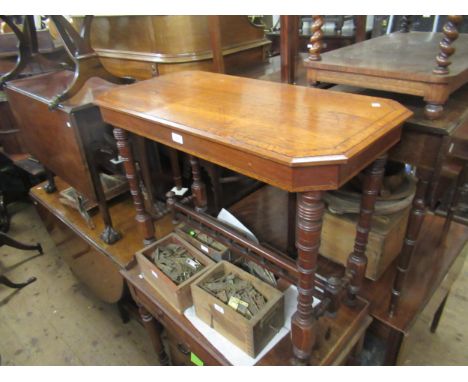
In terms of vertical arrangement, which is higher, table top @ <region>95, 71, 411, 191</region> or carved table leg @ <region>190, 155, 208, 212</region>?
table top @ <region>95, 71, 411, 191</region>

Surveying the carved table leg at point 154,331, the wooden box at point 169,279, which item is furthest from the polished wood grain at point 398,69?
the carved table leg at point 154,331

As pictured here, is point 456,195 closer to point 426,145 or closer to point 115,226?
point 426,145

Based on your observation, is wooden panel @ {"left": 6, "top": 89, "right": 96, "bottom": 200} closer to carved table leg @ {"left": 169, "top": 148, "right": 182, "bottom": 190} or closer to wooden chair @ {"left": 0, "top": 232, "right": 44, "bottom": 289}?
carved table leg @ {"left": 169, "top": 148, "right": 182, "bottom": 190}

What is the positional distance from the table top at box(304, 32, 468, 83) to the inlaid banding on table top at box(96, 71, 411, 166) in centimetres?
11

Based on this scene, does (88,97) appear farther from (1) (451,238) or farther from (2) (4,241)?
(1) (451,238)

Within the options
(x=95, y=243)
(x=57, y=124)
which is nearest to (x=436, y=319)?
(x=95, y=243)

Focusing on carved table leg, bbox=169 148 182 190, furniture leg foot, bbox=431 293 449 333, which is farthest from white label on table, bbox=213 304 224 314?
furniture leg foot, bbox=431 293 449 333

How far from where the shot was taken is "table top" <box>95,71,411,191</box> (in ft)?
2.27

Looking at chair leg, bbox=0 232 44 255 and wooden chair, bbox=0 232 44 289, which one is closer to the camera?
wooden chair, bbox=0 232 44 289

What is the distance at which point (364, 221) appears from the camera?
1.05 metres

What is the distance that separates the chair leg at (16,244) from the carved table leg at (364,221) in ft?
6.67

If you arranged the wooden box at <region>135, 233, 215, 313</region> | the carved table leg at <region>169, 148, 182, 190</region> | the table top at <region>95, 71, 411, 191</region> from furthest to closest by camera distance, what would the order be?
the carved table leg at <region>169, 148, 182, 190</region> < the wooden box at <region>135, 233, 215, 313</region> < the table top at <region>95, 71, 411, 191</region>

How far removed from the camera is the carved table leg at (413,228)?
959 millimetres
